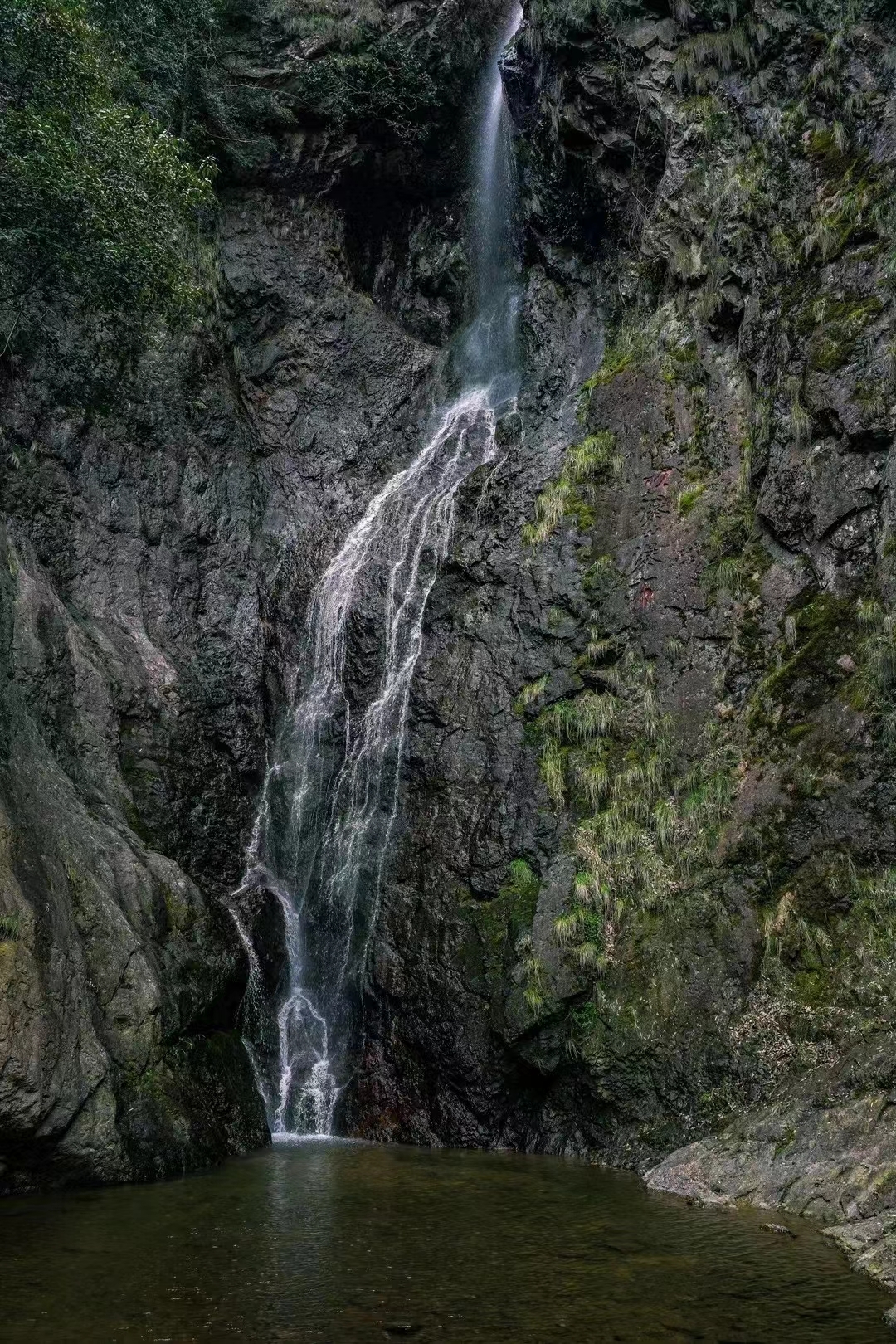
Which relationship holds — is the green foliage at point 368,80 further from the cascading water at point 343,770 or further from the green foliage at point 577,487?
the green foliage at point 577,487

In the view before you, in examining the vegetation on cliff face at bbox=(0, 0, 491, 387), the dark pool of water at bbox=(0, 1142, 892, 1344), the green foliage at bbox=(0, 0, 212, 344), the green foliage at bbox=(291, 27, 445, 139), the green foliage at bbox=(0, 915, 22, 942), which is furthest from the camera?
→ the green foliage at bbox=(291, 27, 445, 139)

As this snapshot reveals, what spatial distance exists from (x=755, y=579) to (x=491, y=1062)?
7366 millimetres

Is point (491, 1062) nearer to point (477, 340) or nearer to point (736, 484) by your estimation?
point (736, 484)

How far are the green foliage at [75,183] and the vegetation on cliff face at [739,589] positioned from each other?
752 cm

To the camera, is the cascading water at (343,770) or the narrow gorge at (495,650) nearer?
the narrow gorge at (495,650)

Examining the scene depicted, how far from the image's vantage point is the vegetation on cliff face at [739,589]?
11227mm

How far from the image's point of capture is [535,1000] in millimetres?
12727

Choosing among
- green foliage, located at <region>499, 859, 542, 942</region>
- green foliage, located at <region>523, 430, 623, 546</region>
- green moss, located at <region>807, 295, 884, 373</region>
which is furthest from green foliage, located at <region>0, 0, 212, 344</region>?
green foliage, located at <region>499, 859, 542, 942</region>

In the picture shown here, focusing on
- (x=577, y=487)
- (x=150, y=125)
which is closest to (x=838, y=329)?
(x=577, y=487)

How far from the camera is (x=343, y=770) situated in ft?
56.2

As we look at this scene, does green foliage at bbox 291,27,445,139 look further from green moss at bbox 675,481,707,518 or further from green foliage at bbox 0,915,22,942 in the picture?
green foliage at bbox 0,915,22,942

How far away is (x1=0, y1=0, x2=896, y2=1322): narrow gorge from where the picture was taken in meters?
11.1

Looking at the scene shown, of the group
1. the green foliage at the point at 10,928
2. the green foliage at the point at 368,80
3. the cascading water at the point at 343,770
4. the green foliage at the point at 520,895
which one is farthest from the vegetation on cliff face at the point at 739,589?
the green foliage at the point at 368,80

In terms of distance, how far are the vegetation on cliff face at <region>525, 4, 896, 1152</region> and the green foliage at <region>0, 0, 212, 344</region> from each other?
7518 millimetres
